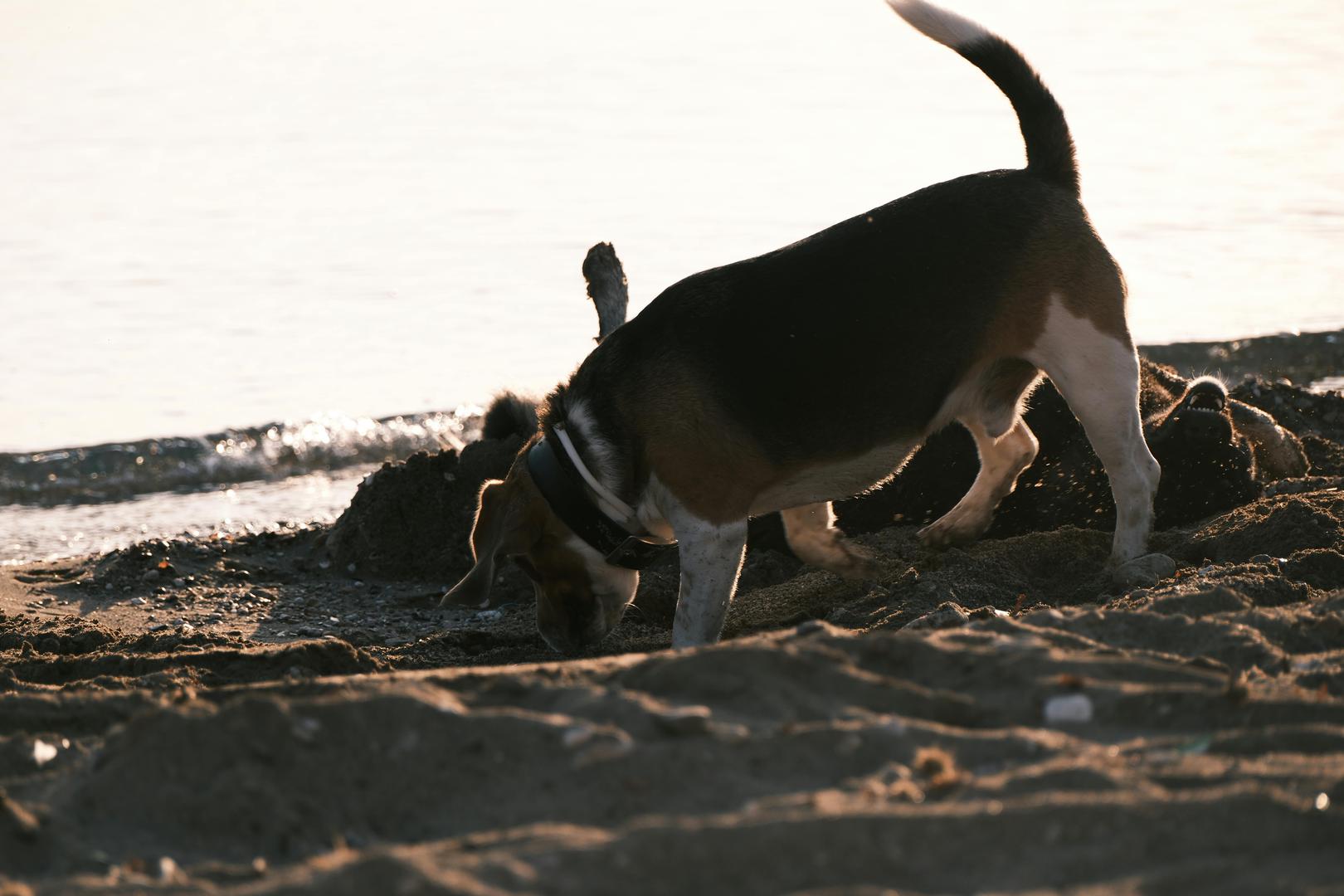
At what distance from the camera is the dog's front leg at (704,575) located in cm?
530

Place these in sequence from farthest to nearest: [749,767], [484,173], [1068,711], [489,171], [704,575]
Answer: [489,171] < [484,173] < [704,575] < [1068,711] < [749,767]

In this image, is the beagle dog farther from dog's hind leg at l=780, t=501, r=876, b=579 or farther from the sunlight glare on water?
the sunlight glare on water

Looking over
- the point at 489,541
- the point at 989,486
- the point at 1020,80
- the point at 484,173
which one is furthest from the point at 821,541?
the point at 484,173

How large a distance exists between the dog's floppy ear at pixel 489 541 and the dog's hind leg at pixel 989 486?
1.97 metres

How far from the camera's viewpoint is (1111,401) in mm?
5785

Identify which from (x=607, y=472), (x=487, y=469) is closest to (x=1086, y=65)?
(x=487, y=469)

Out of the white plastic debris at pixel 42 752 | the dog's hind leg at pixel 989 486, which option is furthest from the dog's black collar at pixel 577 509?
the white plastic debris at pixel 42 752

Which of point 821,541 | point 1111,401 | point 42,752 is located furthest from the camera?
point 821,541

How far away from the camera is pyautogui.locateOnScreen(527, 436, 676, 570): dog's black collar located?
17.4ft

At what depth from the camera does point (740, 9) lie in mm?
25344

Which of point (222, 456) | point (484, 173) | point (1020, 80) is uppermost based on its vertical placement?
point (484, 173)

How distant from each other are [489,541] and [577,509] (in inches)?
12.7

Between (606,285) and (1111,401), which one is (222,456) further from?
(1111,401)

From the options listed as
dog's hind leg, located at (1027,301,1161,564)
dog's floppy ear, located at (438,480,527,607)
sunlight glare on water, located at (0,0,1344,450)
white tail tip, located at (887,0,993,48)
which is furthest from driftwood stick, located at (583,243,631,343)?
dog's hind leg, located at (1027,301,1161,564)
